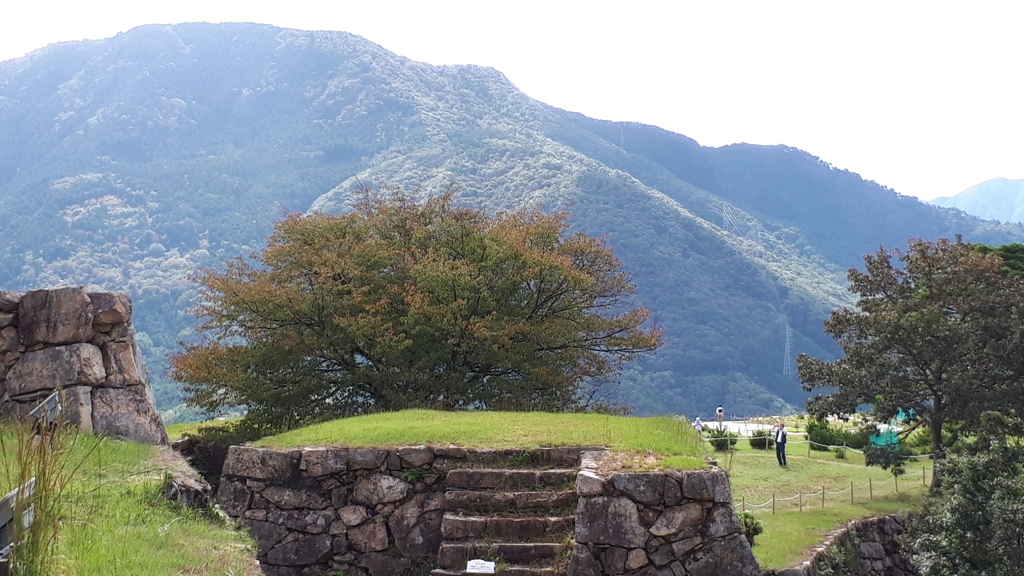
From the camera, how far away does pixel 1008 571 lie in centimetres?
1333

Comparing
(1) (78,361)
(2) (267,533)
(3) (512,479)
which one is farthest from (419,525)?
(1) (78,361)

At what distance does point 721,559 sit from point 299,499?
205 inches

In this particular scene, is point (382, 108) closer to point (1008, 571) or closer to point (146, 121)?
point (146, 121)

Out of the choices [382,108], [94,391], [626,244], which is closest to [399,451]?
[94,391]

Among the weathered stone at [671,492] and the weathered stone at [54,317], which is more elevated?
the weathered stone at [54,317]

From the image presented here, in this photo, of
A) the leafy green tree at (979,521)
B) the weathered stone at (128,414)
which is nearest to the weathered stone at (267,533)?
the weathered stone at (128,414)

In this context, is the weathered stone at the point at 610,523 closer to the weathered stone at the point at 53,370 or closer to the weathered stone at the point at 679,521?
the weathered stone at the point at 679,521

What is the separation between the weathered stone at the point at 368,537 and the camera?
33.5 feet

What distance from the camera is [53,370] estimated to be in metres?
10.1

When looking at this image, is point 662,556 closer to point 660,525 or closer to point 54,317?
point 660,525

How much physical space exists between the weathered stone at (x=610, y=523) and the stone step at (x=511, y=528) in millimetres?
472

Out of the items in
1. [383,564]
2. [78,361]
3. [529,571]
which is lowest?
[383,564]

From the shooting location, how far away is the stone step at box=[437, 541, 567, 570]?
8969 millimetres

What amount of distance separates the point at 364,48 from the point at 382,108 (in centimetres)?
3232
